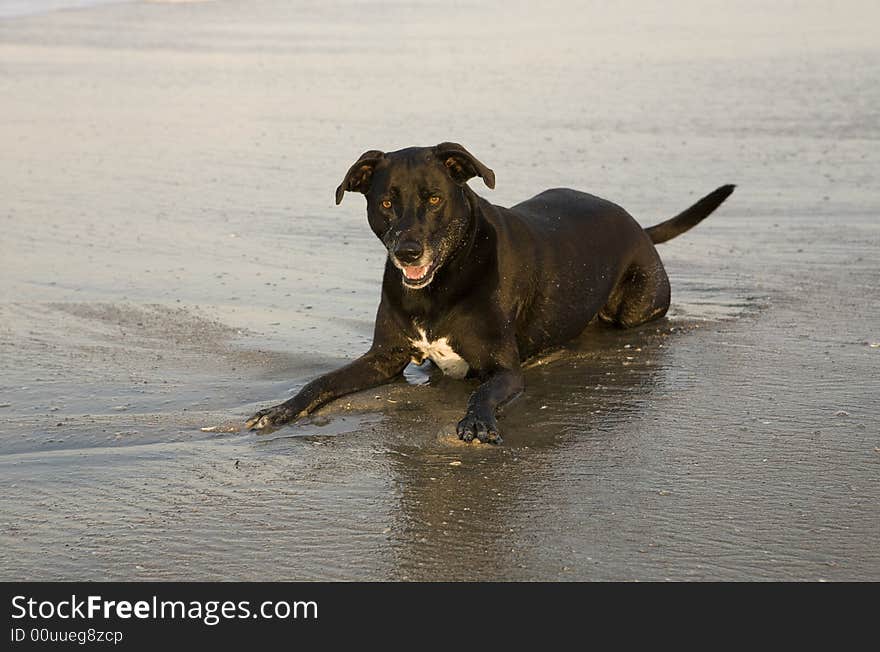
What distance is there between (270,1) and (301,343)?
2028 centimetres

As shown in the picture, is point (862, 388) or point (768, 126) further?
point (768, 126)

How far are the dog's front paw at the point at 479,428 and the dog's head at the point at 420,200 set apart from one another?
0.93 m

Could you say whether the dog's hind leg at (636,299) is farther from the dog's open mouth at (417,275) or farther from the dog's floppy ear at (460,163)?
the dog's open mouth at (417,275)

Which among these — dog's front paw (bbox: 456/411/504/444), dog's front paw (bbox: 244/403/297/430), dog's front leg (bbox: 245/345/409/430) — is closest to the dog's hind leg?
dog's front leg (bbox: 245/345/409/430)

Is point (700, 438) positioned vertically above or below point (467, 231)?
below

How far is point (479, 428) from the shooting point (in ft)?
18.4

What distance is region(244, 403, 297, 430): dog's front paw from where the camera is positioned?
19.2ft

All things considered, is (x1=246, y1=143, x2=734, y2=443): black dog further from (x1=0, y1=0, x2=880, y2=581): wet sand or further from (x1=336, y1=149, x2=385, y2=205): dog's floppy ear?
(x1=0, y1=0, x2=880, y2=581): wet sand

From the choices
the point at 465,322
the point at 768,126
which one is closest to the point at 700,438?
the point at 465,322

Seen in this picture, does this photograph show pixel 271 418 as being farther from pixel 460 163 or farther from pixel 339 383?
pixel 460 163

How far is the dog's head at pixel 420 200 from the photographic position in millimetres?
6375

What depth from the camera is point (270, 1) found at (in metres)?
26.3
